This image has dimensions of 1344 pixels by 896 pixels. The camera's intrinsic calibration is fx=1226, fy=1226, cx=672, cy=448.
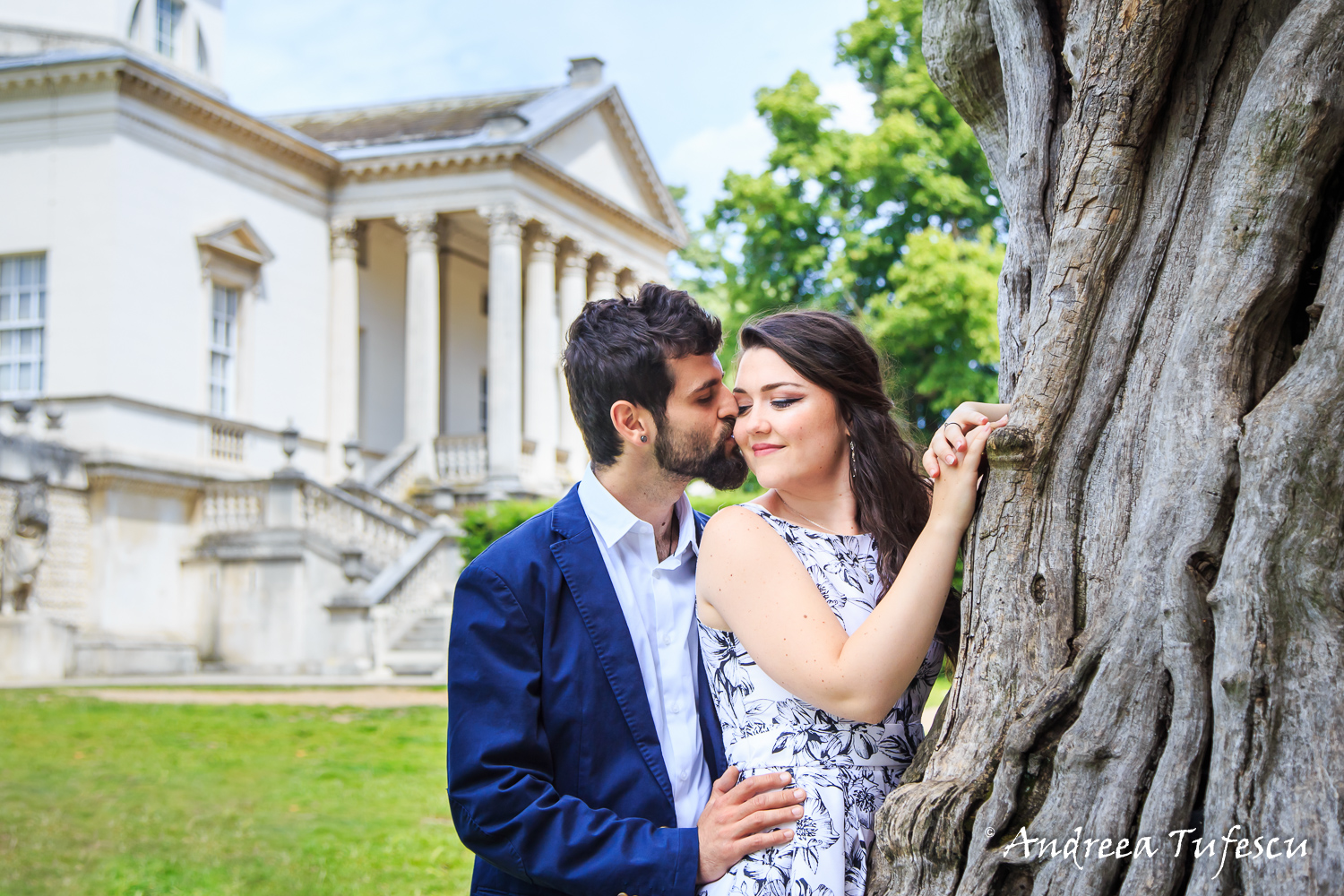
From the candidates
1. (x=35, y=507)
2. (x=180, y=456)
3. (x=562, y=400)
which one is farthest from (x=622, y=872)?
(x=562, y=400)

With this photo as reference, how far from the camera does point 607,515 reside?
3469mm

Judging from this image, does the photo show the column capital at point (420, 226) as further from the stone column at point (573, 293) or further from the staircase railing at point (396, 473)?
the staircase railing at point (396, 473)

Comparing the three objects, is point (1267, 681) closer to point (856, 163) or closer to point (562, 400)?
point (856, 163)

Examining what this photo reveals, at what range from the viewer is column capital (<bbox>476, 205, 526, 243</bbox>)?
1171 inches

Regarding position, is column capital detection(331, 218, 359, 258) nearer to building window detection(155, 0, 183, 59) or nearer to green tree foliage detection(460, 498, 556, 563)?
building window detection(155, 0, 183, 59)

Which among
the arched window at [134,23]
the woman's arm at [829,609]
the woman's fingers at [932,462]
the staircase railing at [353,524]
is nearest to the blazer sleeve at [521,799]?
the woman's arm at [829,609]

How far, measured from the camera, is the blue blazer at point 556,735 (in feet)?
9.61

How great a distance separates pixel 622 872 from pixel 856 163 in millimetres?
27305

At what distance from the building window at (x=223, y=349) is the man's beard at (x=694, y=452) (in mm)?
23727

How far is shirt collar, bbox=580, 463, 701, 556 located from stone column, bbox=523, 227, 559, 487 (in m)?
27.4

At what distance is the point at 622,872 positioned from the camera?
114 inches

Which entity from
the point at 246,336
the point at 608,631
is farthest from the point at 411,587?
the point at 608,631

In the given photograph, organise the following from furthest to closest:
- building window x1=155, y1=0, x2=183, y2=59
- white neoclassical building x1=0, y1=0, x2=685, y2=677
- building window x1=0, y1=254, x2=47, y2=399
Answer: building window x1=155, y1=0, x2=183, y2=59 < building window x1=0, y1=254, x2=47, y2=399 < white neoclassical building x1=0, y1=0, x2=685, y2=677

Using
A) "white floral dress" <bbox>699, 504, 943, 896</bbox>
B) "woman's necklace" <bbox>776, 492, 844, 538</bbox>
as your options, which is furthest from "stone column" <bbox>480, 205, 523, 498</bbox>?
"white floral dress" <bbox>699, 504, 943, 896</bbox>
